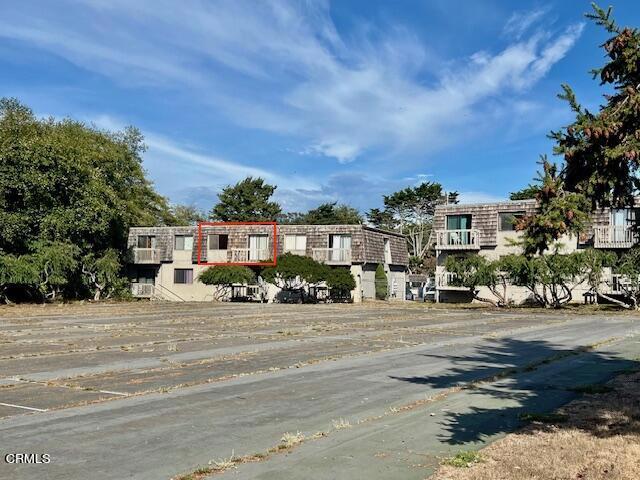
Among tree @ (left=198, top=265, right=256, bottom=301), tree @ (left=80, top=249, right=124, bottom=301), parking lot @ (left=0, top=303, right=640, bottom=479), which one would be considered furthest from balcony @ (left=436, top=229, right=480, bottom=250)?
tree @ (left=80, top=249, right=124, bottom=301)

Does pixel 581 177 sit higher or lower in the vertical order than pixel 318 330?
higher

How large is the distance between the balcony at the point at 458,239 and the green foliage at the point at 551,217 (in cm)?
3611

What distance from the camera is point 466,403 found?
8398 millimetres

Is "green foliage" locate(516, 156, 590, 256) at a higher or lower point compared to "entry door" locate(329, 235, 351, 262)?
lower

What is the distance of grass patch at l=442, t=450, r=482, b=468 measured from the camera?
5.50 meters

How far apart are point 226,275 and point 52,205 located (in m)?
11.9

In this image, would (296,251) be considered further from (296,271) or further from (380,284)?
(380,284)

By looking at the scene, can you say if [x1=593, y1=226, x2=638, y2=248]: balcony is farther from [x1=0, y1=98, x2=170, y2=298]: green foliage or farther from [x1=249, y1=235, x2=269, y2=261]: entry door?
[x1=0, y1=98, x2=170, y2=298]: green foliage

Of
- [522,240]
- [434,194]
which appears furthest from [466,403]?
[434,194]

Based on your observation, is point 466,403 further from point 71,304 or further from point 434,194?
point 434,194

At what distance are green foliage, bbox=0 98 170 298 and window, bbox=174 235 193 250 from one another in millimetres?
4315

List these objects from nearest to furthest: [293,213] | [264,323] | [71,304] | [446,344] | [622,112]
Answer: [622,112] → [446,344] → [264,323] → [71,304] → [293,213]

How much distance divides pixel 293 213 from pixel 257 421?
264 ft

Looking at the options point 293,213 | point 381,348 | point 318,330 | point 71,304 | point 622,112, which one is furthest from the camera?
point 293,213
